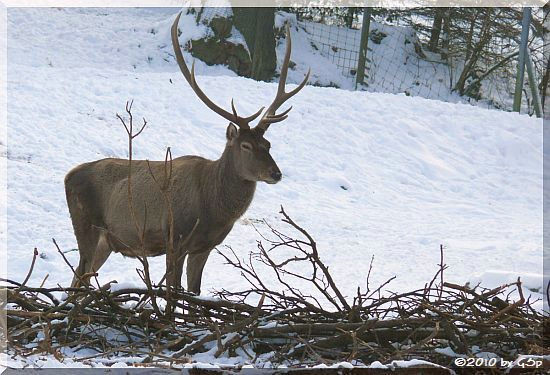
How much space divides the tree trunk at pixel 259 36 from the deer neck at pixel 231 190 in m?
8.96

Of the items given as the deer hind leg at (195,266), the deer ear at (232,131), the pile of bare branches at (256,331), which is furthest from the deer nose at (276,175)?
the pile of bare branches at (256,331)

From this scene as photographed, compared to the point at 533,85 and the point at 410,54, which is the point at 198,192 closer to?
the point at 533,85

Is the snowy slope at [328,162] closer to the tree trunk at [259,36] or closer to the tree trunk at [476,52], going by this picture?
the tree trunk at [259,36]

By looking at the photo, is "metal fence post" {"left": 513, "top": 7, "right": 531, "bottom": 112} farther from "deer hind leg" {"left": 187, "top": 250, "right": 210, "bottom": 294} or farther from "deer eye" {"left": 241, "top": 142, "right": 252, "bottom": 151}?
"deer hind leg" {"left": 187, "top": 250, "right": 210, "bottom": 294}

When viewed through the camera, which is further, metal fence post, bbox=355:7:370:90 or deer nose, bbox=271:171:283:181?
metal fence post, bbox=355:7:370:90

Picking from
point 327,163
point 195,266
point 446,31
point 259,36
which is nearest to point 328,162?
point 327,163

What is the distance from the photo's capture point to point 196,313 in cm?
300

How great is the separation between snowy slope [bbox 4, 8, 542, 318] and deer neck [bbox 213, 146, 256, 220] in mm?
1315

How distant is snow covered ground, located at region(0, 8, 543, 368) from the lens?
841 centimetres

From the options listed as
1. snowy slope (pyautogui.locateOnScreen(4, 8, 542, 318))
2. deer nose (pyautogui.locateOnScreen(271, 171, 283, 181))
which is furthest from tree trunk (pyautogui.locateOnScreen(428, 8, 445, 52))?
deer nose (pyautogui.locateOnScreen(271, 171, 283, 181))

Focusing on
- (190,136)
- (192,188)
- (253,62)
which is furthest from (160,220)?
(253,62)

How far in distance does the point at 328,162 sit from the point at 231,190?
5.78 m

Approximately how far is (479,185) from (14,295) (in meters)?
9.66

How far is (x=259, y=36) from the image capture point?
15672mm
